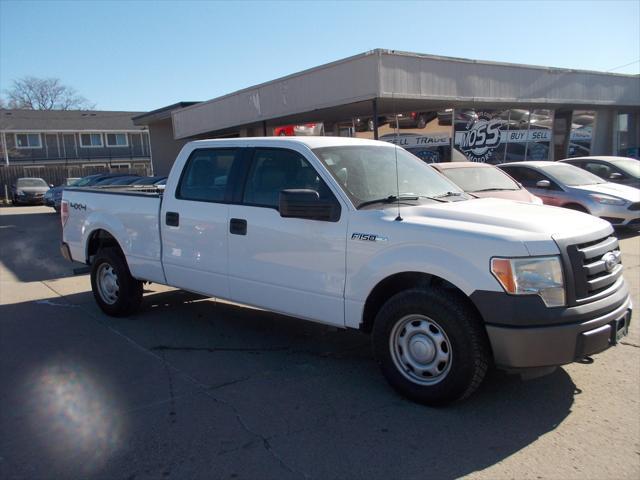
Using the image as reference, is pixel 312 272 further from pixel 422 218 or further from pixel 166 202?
pixel 166 202

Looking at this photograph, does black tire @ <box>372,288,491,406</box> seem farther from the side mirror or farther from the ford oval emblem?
the ford oval emblem

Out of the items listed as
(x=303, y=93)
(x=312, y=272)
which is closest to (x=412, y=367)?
(x=312, y=272)

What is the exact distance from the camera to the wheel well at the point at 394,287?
3932 mm

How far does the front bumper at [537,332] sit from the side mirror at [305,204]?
131 centimetres

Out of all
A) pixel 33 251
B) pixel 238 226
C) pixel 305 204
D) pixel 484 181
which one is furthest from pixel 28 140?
pixel 305 204

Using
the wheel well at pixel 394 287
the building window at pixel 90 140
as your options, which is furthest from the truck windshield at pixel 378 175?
the building window at pixel 90 140

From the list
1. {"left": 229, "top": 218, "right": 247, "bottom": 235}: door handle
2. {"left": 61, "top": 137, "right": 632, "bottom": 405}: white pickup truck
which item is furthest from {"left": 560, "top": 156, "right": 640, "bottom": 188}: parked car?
{"left": 229, "top": 218, "right": 247, "bottom": 235}: door handle

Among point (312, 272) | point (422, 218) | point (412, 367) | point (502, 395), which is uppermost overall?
point (422, 218)

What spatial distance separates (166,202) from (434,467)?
3782 mm

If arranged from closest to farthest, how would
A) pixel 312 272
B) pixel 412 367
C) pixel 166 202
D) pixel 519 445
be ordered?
pixel 519 445 < pixel 412 367 < pixel 312 272 < pixel 166 202

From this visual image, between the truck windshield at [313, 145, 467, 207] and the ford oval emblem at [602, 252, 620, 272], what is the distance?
1.28m

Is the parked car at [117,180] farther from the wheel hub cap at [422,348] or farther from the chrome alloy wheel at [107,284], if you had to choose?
the wheel hub cap at [422,348]

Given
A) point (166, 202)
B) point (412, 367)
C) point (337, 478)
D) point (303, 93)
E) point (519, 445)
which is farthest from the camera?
point (303, 93)

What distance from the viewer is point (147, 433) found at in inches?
143
